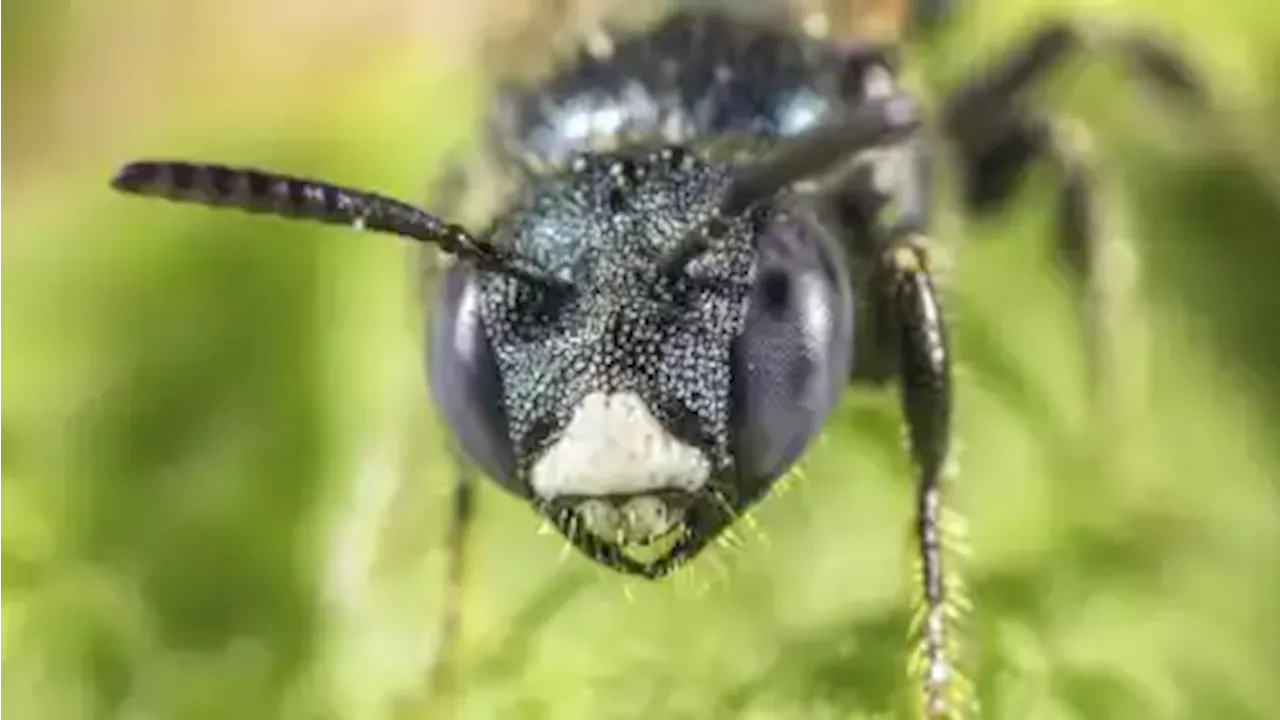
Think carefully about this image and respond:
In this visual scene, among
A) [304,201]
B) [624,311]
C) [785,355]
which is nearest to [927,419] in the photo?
[785,355]

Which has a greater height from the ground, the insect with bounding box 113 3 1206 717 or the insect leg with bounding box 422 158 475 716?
the insect with bounding box 113 3 1206 717

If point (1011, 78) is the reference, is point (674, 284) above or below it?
below

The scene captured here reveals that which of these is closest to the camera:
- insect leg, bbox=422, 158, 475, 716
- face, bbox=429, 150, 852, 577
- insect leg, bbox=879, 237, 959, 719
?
face, bbox=429, 150, 852, 577

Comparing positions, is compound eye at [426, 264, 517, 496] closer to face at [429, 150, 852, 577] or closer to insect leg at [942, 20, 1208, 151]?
face at [429, 150, 852, 577]

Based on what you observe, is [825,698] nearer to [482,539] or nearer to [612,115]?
[482,539]

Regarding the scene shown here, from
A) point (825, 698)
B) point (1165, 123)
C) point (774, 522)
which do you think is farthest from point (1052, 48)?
point (825, 698)

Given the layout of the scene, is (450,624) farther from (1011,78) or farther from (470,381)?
(1011,78)

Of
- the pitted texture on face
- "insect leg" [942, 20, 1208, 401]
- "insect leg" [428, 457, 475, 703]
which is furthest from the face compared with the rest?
"insect leg" [942, 20, 1208, 401]
